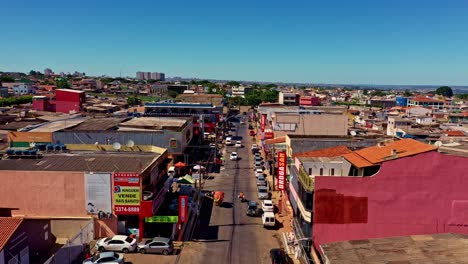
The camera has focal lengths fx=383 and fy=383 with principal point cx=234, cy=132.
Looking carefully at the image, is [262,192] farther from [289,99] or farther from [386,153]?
[289,99]

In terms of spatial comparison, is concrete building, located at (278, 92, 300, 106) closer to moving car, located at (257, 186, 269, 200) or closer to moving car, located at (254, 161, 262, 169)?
moving car, located at (254, 161, 262, 169)

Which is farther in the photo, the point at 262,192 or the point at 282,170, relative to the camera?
the point at 262,192

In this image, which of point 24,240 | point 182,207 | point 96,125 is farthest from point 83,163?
point 96,125

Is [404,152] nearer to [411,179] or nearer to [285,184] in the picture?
[411,179]

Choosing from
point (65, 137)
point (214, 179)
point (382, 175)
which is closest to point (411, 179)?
point (382, 175)

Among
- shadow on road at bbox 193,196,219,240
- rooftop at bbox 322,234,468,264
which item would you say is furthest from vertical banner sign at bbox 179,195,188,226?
rooftop at bbox 322,234,468,264
